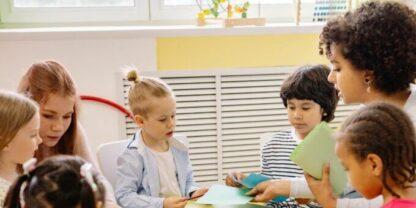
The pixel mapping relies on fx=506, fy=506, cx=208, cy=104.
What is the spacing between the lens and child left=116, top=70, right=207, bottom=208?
167 centimetres

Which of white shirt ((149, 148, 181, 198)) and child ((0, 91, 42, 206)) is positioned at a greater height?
child ((0, 91, 42, 206))

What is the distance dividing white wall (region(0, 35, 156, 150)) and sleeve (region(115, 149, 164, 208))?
84 cm

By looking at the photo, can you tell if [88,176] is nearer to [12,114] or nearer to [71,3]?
[12,114]

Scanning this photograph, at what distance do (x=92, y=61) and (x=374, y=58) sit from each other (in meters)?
1.46

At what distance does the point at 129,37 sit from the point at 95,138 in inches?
21.1

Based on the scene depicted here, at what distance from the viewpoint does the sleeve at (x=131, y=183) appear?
5.25 feet

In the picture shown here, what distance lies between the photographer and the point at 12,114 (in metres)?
1.30

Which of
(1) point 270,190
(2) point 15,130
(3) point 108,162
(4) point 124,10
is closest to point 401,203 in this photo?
(1) point 270,190

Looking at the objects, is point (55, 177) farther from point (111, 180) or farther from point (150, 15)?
point (150, 15)

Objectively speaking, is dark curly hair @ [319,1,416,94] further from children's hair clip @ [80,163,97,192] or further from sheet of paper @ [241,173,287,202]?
children's hair clip @ [80,163,97,192]

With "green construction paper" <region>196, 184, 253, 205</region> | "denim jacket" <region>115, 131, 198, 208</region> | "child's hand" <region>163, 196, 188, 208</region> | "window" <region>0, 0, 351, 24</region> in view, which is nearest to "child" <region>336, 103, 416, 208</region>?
"green construction paper" <region>196, 184, 253, 205</region>

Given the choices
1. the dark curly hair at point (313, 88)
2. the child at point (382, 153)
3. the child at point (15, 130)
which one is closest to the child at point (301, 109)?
the dark curly hair at point (313, 88)

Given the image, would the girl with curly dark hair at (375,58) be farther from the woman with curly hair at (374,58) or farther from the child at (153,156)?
the child at (153,156)

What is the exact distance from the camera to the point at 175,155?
178 centimetres
